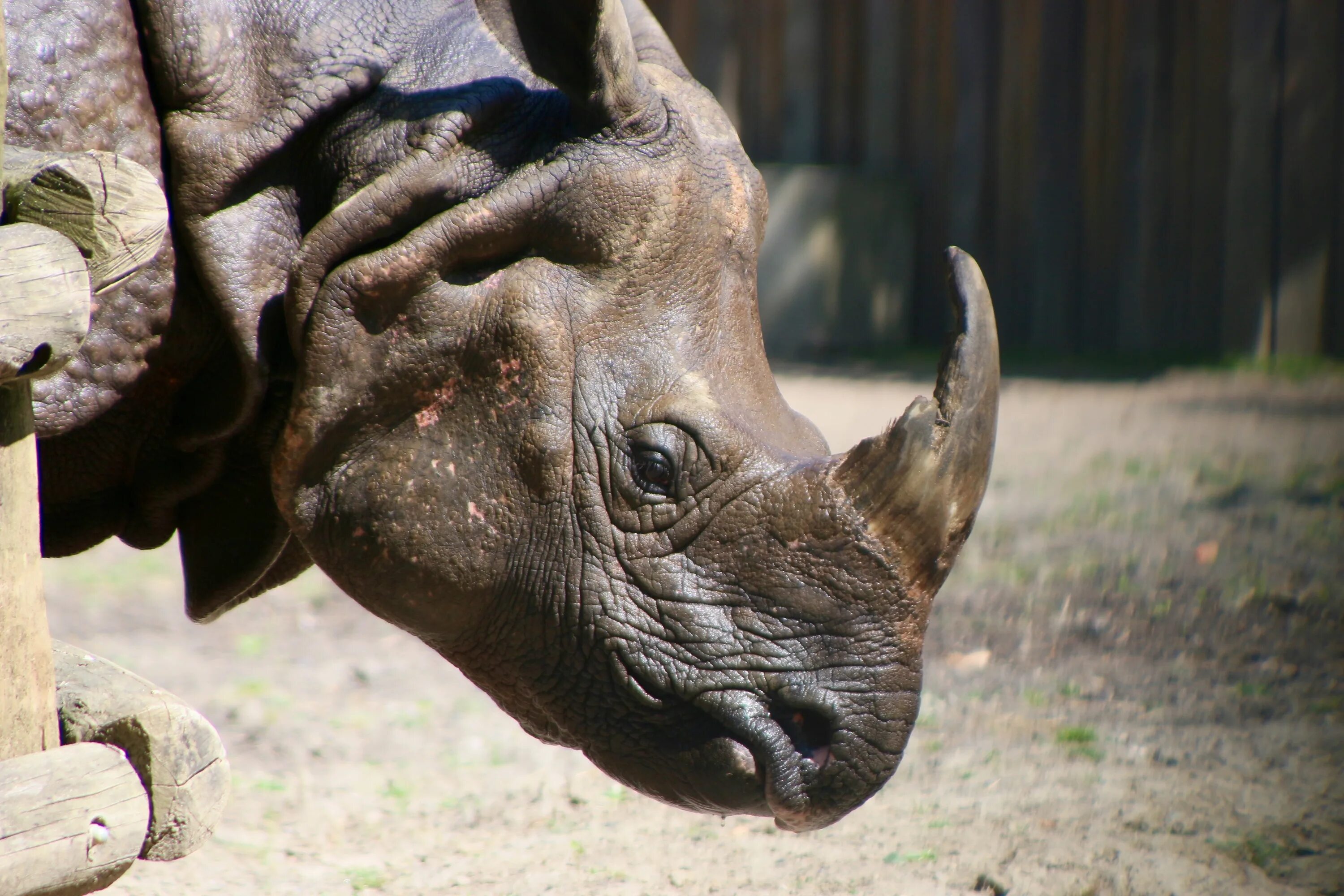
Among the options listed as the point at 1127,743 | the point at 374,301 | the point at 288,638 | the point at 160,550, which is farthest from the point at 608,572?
the point at 160,550

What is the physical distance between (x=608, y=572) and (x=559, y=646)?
177 mm

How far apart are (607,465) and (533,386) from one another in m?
0.19

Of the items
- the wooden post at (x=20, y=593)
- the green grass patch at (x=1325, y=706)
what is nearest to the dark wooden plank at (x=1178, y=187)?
the green grass patch at (x=1325, y=706)

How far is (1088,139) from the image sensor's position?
1003 cm

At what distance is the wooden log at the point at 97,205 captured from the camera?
210 centimetres

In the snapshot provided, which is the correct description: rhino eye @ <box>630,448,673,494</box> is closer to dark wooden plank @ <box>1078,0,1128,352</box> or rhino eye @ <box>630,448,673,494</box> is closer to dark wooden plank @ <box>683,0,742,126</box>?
dark wooden plank @ <box>1078,0,1128,352</box>

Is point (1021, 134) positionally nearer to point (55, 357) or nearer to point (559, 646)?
point (559, 646)

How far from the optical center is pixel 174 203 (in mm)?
2607

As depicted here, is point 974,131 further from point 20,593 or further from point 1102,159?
point 20,593

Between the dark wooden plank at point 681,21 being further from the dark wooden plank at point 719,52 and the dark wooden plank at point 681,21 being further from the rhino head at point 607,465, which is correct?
the rhino head at point 607,465

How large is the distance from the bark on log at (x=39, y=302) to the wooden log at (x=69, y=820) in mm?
562

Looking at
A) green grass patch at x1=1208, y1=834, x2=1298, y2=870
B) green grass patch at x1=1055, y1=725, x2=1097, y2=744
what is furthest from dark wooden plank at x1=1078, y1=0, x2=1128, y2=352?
green grass patch at x1=1208, y1=834, x2=1298, y2=870

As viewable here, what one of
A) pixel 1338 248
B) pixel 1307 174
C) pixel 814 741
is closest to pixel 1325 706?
pixel 814 741

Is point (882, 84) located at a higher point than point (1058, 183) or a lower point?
higher
